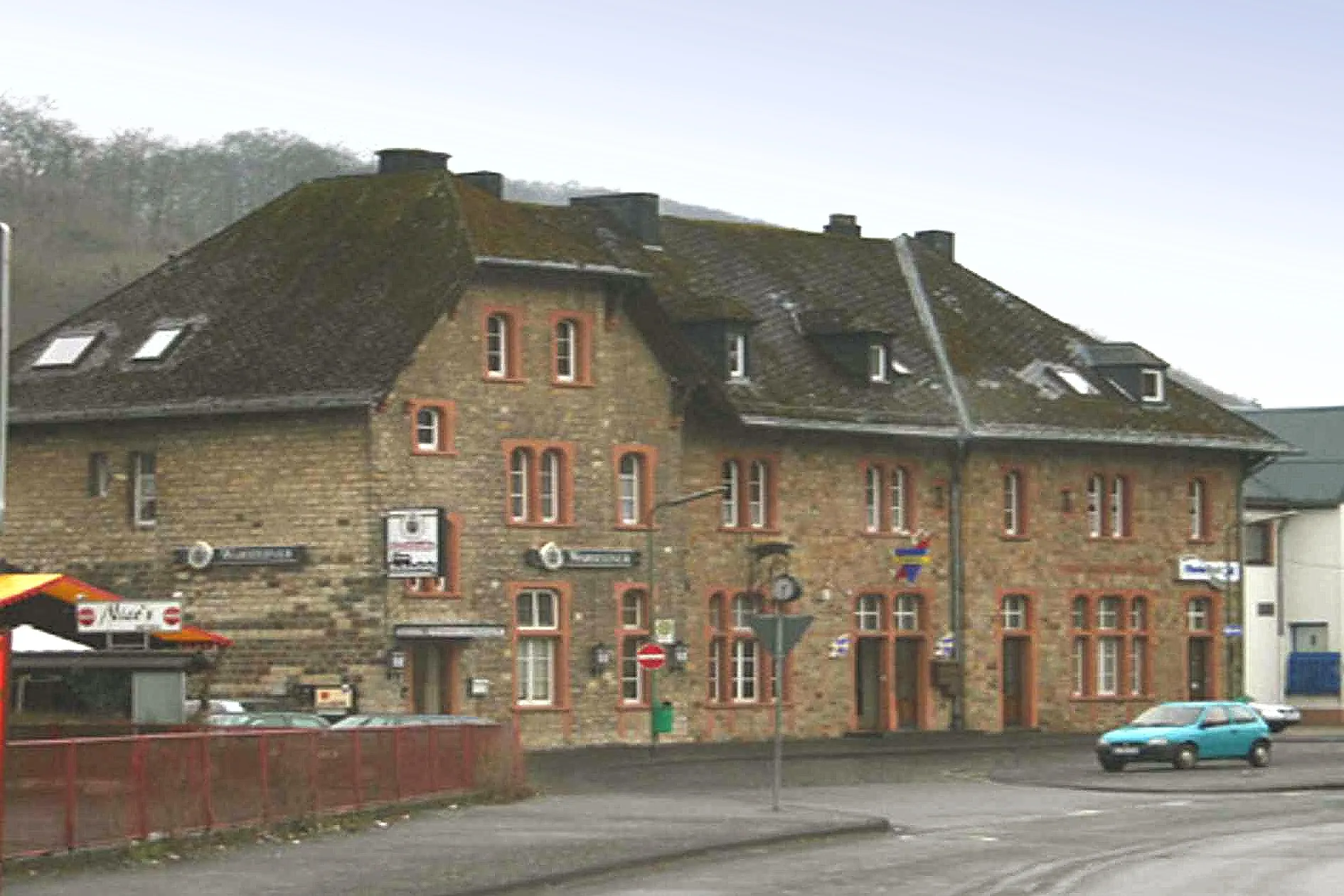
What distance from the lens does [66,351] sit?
6406 cm

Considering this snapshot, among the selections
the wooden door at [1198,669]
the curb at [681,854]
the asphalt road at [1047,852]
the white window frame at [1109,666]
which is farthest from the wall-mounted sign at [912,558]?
the curb at [681,854]

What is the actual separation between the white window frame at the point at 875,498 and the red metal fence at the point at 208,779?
28751 mm

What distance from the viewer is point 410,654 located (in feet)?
192

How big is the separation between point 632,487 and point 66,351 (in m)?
11.6

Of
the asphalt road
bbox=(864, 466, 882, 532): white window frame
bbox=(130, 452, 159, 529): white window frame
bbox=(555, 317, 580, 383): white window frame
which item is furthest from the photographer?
bbox=(864, 466, 882, 532): white window frame

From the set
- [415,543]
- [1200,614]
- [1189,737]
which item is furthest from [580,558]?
[1200,614]

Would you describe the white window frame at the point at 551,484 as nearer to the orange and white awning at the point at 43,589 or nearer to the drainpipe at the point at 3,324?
the orange and white awning at the point at 43,589

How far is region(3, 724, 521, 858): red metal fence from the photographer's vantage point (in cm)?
2764

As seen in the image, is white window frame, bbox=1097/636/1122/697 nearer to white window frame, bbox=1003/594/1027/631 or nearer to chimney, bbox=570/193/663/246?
white window frame, bbox=1003/594/1027/631

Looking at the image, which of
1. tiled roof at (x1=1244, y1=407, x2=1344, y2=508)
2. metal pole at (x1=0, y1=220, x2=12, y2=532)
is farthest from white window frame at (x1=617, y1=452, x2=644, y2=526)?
metal pole at (x1=0, y1=220, x2=12, y2=532)

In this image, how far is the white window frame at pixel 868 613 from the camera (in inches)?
2714

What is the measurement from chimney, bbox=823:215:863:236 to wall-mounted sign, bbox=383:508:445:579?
22887mm

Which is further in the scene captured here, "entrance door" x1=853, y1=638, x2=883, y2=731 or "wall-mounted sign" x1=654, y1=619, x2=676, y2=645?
"entrance door" x1=853, y1=638, x2=883, y2=731

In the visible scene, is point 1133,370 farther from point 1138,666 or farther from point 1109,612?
point 1138,666
